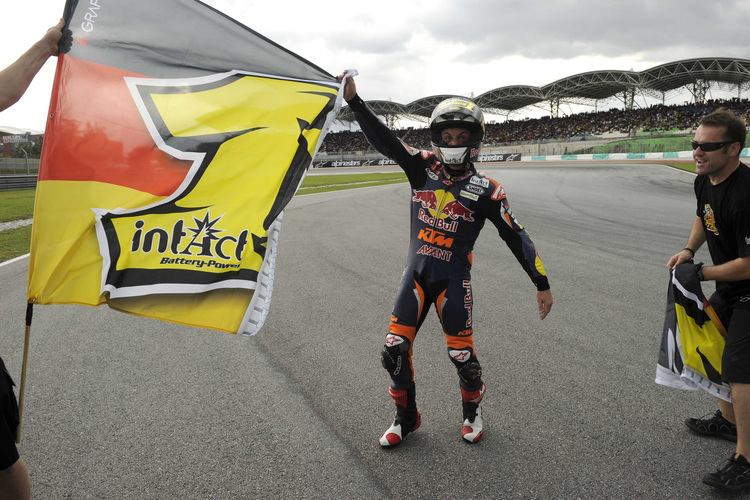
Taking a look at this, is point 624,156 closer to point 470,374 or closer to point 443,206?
point 443,206

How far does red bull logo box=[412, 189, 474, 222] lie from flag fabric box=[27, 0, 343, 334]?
2.78ft

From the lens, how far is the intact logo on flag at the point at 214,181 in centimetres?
218

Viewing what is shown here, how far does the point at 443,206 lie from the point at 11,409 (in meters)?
2.40

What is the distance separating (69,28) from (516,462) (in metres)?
3.25

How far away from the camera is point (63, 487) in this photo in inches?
91.2

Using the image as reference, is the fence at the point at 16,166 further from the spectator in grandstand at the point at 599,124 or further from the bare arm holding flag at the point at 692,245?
the bare arm holding flag at the point at 692,245

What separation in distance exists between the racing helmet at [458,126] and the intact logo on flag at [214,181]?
2.46 ft

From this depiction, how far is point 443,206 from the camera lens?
295 cm

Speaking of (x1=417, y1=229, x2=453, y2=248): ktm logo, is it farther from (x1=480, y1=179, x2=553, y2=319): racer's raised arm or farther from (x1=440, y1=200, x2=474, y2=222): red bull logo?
(x1=480, y1=179, x2=553, y2=319): racer's raised arm

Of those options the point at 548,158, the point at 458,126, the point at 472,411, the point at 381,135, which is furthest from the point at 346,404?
the point at 548,158

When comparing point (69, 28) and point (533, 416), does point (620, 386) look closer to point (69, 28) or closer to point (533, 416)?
point (533, 416)

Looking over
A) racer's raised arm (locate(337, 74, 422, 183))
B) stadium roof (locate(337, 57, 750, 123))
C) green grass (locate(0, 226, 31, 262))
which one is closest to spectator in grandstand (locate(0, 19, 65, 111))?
racer's raised arm (locate(337, 74, 422, 183))

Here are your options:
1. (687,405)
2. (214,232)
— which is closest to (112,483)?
(214,232)

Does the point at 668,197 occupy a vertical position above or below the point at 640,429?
above
